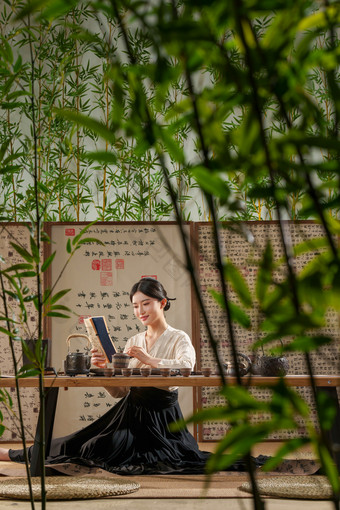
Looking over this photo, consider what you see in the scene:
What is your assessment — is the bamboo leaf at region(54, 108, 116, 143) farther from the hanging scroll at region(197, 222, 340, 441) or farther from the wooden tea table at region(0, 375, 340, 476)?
the hanging scroll at region(197, 222, 340, 441)

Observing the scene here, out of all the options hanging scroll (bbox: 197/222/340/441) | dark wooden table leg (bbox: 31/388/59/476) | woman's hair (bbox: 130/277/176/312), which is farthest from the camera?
hanging scroll (bbox: 197/222/340/441)

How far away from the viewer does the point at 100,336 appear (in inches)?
162

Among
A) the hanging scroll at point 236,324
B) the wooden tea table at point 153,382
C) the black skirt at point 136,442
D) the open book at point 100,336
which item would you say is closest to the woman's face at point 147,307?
the open book at point 100,336

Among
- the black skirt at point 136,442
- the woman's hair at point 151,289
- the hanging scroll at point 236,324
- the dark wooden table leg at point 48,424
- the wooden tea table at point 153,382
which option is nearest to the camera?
the wooden tea table at point 153,382

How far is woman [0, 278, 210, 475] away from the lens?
4016 mm

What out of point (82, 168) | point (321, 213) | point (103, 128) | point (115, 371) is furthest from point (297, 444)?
A: point (82, 168)

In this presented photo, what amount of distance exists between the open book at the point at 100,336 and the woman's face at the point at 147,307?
35cm

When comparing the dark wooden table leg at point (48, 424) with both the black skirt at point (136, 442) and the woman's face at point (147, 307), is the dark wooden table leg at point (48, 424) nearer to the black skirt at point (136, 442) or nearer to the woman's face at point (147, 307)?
the black skirt at point (136, 442)

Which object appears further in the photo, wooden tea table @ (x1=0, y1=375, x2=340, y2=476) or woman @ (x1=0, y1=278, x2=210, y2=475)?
woman @ (x1=0, y1=278, x2=210, y2=475)

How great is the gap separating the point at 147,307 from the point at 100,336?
0.44 m

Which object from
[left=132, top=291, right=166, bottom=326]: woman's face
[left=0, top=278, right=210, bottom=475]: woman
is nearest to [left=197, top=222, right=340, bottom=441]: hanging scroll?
[left=132, top=291, right=166, bottom=326]: woman's face

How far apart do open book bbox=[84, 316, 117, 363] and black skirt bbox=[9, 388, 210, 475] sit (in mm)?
293

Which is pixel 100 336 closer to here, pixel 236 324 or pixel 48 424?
pixel 48 424

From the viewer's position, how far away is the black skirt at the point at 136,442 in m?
4.01
